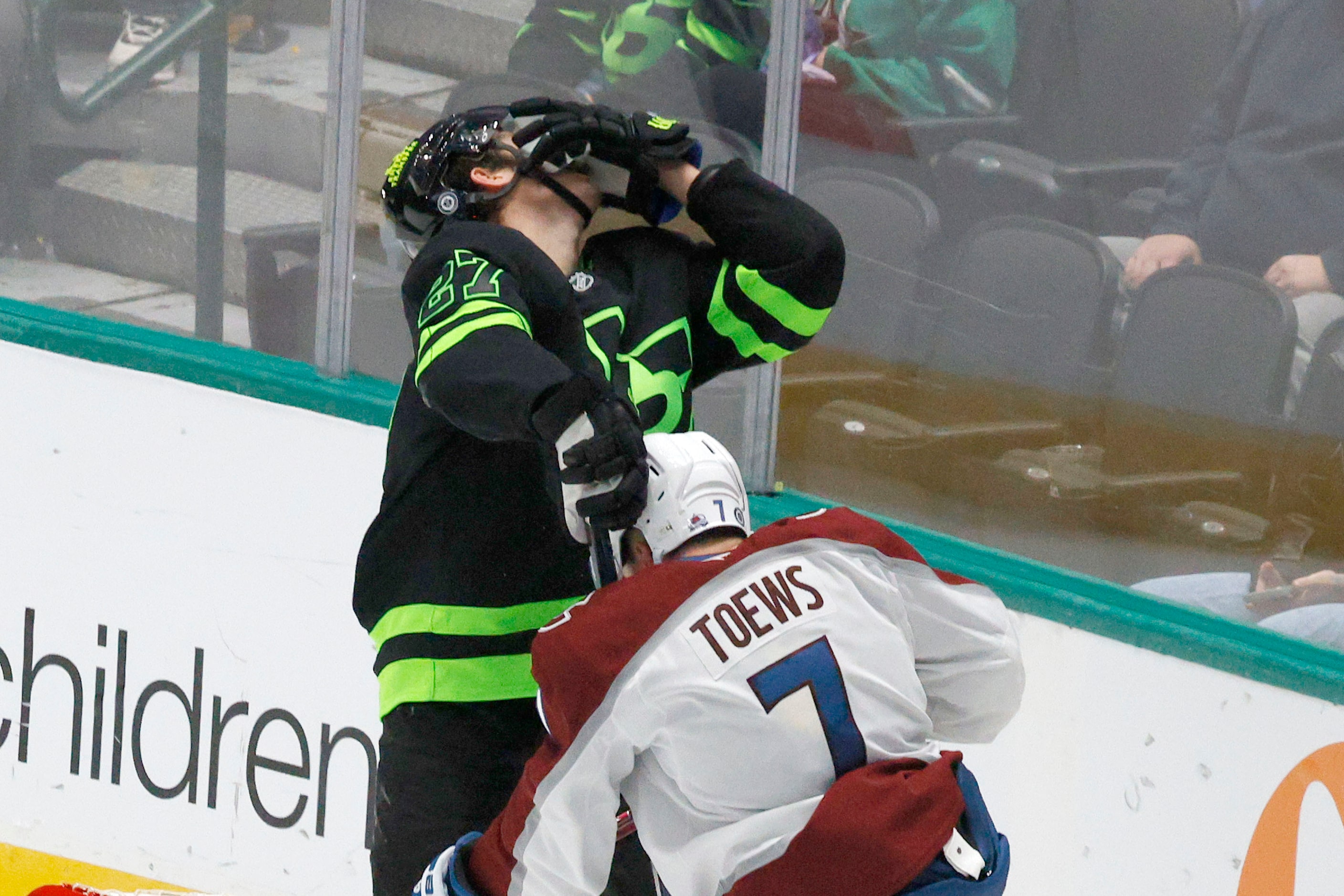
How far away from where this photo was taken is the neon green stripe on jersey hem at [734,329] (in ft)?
7.66

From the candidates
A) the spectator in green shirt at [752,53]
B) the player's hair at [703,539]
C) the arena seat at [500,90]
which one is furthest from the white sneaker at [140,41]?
the player's hair at [703,539]

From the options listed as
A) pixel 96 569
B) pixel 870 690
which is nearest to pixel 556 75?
pixel 96 569

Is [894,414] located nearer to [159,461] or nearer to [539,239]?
[539,239]

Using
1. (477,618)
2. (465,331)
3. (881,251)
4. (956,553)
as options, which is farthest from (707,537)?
(881,251)

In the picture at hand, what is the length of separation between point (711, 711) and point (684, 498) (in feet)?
0.73

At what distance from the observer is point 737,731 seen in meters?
1.80

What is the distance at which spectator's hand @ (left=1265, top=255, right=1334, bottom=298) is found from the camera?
2551mm

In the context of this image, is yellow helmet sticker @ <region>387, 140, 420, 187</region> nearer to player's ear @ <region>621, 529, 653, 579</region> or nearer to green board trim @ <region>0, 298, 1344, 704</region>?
player's ear @ <region>621, 529, 653, 579</region>

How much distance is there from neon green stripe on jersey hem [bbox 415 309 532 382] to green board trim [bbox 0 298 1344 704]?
2.99 feet

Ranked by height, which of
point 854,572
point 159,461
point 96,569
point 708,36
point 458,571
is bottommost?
point 96,569

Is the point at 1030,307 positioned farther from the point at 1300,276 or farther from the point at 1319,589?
the point at 1319,589

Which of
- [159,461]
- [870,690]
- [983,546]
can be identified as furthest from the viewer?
[159,461]

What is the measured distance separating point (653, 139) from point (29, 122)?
1726 mm

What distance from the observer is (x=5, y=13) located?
343cm
